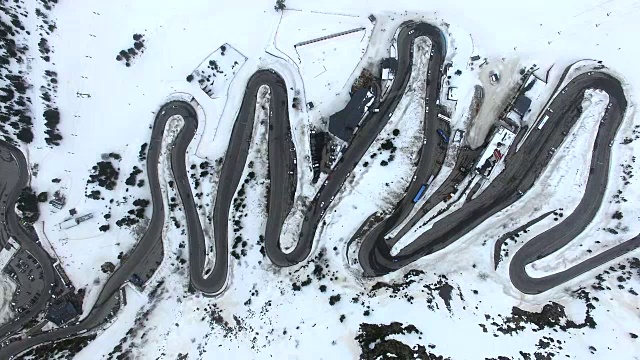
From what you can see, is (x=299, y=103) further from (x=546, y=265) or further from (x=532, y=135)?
(x=546, y=265)

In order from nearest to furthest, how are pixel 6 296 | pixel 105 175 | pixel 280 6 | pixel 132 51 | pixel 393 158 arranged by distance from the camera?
pixel 393 158 → pixel 6 296 → pixel 280 6 → pixel 105 175 → pixel 132 51

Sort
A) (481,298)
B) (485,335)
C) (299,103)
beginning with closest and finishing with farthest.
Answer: (485,335) < (481,298) < (299,103)

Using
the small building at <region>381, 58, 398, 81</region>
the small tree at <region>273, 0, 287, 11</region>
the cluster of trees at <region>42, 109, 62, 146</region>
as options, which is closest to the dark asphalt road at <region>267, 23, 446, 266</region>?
the small building at <region>381, 58, 398, 81</region>

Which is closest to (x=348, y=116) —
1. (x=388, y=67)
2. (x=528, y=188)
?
(x=388, y=67)

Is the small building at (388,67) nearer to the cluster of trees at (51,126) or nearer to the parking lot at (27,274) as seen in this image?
the cluster of trees at (51,126)

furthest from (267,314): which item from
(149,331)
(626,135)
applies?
(626,135)

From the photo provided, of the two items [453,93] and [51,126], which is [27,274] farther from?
[453,93]

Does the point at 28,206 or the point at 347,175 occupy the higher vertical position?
the point at 347,175
